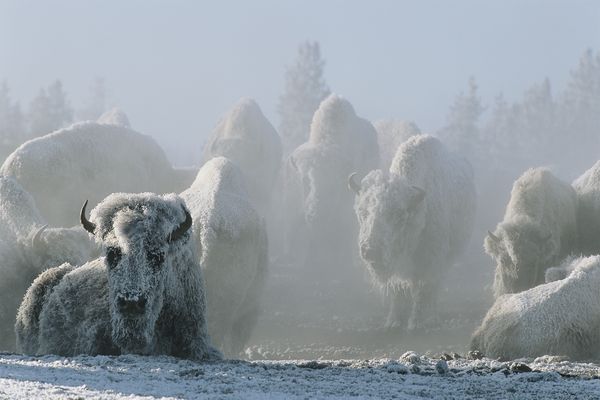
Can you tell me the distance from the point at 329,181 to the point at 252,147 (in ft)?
7.78

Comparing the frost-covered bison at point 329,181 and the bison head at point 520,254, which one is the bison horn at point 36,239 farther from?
the frost-covered bison at point 329,181

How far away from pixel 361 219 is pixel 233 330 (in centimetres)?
286

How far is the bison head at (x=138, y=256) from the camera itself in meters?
7.11

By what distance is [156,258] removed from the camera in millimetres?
7383

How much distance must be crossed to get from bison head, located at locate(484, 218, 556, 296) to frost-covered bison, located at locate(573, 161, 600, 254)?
0.91m

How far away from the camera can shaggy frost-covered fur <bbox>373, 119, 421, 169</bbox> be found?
84.6 feet

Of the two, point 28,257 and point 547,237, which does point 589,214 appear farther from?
point 28,257

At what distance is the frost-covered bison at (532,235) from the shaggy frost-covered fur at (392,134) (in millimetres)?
10800

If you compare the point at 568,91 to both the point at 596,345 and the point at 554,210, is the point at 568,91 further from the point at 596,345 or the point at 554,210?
the point at 596,345

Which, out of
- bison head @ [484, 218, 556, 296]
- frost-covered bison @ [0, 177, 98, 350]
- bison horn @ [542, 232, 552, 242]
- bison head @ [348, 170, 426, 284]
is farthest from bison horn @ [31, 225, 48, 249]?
bison horn @ [542, 232, 552, 242]

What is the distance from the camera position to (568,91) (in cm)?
5400

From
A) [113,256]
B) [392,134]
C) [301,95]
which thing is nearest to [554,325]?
[113,256]

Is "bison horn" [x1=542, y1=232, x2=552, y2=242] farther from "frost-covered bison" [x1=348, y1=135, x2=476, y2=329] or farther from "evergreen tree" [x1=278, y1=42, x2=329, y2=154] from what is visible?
"evergreen tree" [x1=278, y1=42, x2=329, y2=154]

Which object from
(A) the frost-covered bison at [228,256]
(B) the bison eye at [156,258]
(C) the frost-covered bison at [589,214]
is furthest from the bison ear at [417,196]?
(B) the bison eye at [156,258]
